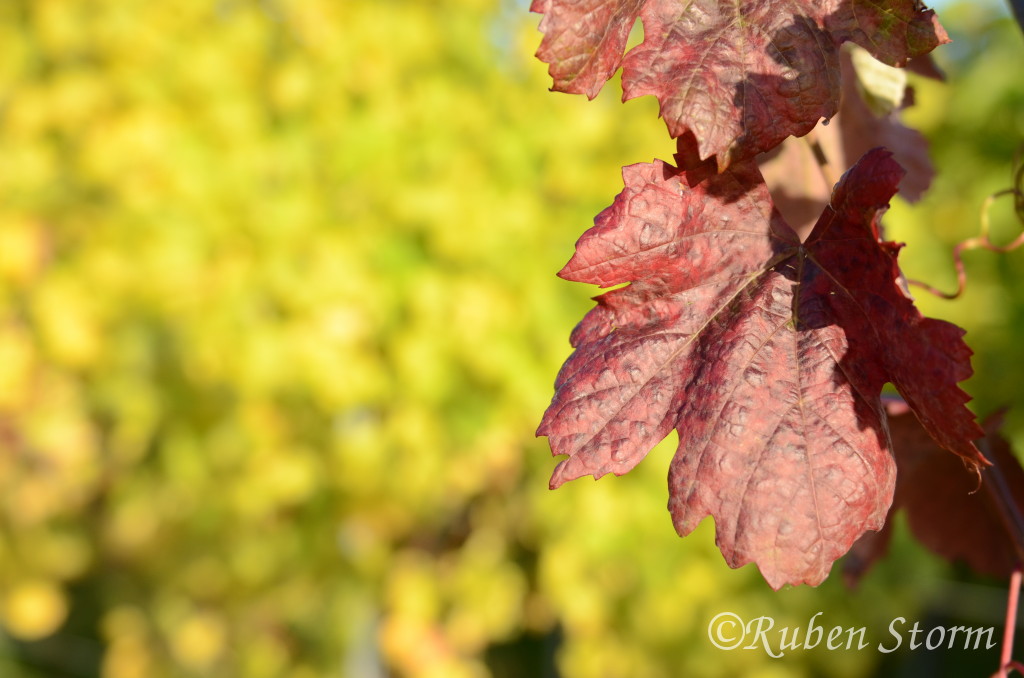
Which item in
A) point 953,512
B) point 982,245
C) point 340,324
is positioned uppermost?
point 340,324

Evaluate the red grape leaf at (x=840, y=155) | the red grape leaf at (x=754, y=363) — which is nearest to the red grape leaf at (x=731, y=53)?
the red grape leaf at (x=754, y=363)

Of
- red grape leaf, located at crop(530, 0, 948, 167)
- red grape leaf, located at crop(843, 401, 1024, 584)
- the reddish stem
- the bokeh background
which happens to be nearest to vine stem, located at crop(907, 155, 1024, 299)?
the reddish stem

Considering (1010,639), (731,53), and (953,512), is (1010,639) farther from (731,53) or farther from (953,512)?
(731,53)

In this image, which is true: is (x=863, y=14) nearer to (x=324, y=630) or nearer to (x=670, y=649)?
(x=670, y=649)

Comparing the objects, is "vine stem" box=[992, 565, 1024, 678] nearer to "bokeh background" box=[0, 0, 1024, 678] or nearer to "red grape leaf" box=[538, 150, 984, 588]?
"red grape leaf" box=[538, 150, 984, 588]

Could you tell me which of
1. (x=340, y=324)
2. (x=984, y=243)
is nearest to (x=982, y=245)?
(x=984, y=243)
